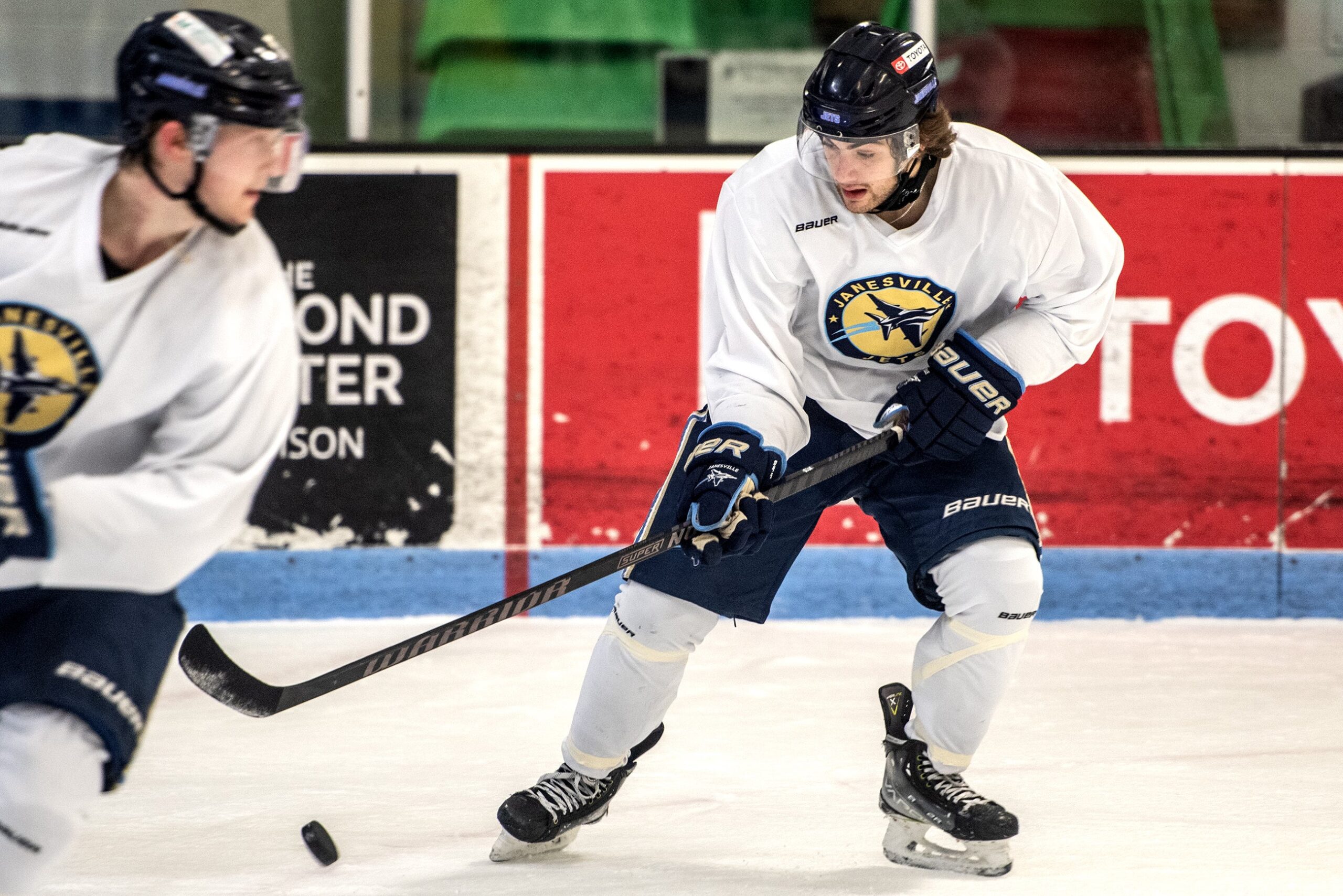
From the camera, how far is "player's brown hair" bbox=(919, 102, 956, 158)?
2070mm

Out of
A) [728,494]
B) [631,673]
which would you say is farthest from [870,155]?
[631,673]

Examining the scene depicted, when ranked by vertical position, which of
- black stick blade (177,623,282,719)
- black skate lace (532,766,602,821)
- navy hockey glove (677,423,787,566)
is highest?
navy hockey glove (677,423,787,566)

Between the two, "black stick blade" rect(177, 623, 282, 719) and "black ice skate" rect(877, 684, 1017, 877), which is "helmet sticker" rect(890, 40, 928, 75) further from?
"black stick blade" rect(177, 623, 282, 719)

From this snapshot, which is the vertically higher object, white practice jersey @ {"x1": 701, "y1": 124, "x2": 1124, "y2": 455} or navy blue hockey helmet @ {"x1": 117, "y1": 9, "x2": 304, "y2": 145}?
navy blue hockey helmet @ {"x1": 117, "y1": 9, "x2": 304, "y2": 145}

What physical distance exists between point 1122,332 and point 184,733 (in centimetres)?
244

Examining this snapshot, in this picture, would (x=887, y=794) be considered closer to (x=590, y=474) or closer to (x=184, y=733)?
(x=184, y=733)

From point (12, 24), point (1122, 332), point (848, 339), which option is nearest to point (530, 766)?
point (848, 339)

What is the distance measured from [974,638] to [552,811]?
0.64 metres

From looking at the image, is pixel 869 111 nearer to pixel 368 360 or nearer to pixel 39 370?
pixel 39 370

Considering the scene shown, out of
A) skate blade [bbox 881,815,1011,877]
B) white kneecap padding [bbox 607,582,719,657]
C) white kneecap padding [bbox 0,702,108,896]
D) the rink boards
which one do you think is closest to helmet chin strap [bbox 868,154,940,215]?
white kneecap padding [bbox 607,582,719,657]

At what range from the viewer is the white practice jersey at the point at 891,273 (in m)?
2.12

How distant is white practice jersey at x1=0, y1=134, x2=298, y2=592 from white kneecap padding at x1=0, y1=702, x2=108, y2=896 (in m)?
0.13

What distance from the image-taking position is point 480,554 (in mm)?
3729

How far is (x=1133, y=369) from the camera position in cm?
374
